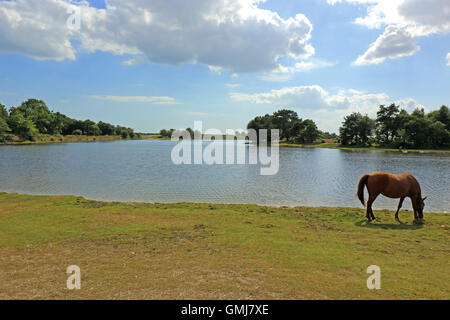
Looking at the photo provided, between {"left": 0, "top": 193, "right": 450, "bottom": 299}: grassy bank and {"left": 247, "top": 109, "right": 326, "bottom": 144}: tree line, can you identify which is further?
{"left": 247, "top": 109, "right": 326, "bottom": 144}: tree line

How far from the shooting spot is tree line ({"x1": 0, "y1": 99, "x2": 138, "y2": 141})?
317 feet

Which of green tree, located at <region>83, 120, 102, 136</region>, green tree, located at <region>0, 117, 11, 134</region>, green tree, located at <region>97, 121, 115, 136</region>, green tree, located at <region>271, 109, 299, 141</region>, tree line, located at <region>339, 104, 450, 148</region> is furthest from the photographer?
green tree, located at <region>97, 121, 115, 136</region>

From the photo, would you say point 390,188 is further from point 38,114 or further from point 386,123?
point 38,114

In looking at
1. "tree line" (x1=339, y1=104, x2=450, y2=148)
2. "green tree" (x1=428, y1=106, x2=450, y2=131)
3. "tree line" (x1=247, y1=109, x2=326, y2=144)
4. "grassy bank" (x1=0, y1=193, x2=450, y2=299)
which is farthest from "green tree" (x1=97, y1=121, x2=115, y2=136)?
"green tree" (x1=428, y1=106, x2=450, y2=131)

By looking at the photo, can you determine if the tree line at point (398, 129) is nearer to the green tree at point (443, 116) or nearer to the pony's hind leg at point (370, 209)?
the green tree at point (443, 116)

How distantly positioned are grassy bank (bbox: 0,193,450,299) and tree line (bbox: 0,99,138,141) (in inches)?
4352

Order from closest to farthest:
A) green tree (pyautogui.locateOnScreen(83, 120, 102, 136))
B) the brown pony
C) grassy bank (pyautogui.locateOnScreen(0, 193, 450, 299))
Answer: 1. grassy bank (pyautogui.locateOnScreen(0, 193, 450, 299))
2. the brown pony
3. green tree (pyautogui.locateOnScreen(83, 120, 102, 136))

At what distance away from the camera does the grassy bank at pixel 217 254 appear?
17.3 ft

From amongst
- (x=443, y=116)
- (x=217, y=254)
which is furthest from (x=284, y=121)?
(x=217, y=254)

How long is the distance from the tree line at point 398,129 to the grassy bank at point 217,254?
91424 mm

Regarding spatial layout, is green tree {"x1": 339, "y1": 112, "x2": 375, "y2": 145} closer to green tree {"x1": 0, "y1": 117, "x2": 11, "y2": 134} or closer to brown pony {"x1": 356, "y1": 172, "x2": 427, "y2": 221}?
brown pony {"x1": 356, "y1": 172, "x2": 427, "y2": 221}

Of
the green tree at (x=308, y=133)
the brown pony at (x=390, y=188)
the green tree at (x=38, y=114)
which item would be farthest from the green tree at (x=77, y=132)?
the brown pony at (x=390, y=188)

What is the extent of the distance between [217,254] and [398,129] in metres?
107

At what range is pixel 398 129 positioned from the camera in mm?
90312
